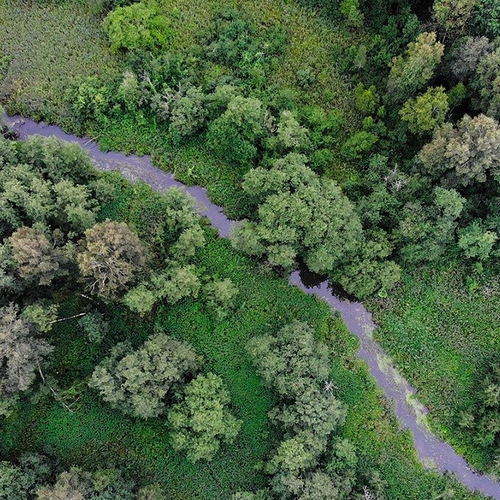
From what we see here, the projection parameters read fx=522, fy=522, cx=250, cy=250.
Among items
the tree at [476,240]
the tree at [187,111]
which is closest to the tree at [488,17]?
the tree at [476,240]

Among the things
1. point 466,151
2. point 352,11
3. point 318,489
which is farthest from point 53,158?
point 318,489

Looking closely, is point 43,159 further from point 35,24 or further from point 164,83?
point 35,24

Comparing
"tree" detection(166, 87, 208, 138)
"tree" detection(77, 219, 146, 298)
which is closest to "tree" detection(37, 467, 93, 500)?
"tree" detection(77, 219, 146, 298)

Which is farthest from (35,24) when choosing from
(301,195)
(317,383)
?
(317,383)

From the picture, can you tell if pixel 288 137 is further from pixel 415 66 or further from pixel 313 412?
pixel 313 412

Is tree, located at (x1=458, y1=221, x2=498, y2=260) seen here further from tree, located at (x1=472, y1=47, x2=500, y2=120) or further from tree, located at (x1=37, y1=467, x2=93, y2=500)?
tree, located at (x1=37, y1=467, x2=93, y2=500)
